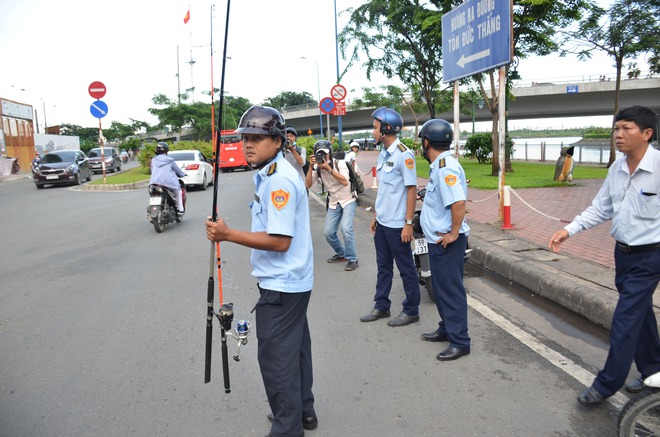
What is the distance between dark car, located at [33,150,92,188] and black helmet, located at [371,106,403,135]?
19715mm

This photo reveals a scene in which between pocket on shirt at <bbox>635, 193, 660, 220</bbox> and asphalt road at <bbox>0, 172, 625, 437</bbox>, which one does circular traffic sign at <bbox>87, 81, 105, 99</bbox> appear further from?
pocket on shirt at <bbox>635, 193, 660, 220</bbox>

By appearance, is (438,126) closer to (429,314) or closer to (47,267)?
(429,314)

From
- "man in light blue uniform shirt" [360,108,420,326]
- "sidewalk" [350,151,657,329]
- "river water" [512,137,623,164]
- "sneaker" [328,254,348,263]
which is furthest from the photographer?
"river water" [512,137,623,164]

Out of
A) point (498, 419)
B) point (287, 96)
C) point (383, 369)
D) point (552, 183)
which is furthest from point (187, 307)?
point (287, 96)

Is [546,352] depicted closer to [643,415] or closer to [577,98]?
[643,415]

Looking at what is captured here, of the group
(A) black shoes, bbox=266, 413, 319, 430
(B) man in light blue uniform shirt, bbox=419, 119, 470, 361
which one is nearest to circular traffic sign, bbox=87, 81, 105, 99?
(B) man in light blue uniform shirt, bbox=419, 119, 470, 361

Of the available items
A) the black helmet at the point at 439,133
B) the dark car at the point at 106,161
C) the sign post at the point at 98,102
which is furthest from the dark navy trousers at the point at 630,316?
the dark car at the point at 106,161

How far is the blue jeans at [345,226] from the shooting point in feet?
20.7

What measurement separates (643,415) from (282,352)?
1.76 m

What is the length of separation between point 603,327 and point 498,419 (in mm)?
2022

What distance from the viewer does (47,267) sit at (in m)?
6.79

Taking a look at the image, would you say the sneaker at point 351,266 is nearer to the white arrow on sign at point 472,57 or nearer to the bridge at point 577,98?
the white arrow on sign at point 472,57

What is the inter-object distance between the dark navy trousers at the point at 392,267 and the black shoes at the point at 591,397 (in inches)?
66.4

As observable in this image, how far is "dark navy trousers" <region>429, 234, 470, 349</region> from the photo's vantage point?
374cm
